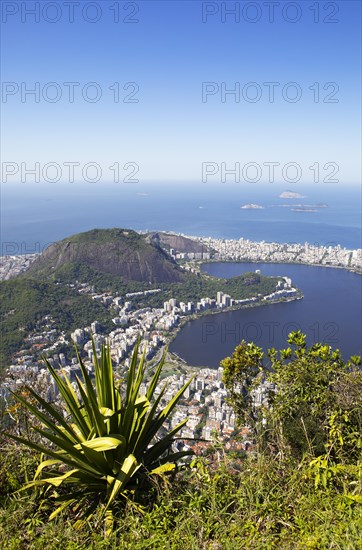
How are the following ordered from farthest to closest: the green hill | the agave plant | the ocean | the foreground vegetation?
the ocean → the green hill → the agave plant → the foreground vegetation

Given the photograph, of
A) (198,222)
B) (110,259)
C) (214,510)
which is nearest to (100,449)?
(214,510)

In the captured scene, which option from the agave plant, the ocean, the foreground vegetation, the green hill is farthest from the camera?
the ocean

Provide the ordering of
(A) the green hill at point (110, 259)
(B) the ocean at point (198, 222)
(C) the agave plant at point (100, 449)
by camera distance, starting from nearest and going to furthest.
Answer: (C) the agave plant at point (100, 449), (A) the green hill at point (110, 259), (B) the ocean at point (198, 222)

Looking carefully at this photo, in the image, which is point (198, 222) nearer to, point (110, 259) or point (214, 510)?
point (110, 259)

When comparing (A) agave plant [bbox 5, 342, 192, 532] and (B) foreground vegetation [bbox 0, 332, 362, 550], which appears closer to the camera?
(B) foreground vegetation [bbox 0, 332, 362, 550]

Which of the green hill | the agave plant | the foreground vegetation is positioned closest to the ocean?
the green hill

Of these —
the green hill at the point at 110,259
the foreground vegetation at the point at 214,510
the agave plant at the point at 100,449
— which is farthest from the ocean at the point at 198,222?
the foreground vegetation at the point at 214,510

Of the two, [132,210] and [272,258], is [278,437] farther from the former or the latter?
[132,210]

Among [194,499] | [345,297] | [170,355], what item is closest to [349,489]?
[194,499]

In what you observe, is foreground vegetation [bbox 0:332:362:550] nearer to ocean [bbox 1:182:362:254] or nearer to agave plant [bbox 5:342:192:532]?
agave plant [bbox 5:342:192:532]

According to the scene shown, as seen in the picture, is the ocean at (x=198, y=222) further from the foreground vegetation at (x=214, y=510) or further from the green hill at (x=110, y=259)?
the foreground vegetation at (x=214, y=510)
